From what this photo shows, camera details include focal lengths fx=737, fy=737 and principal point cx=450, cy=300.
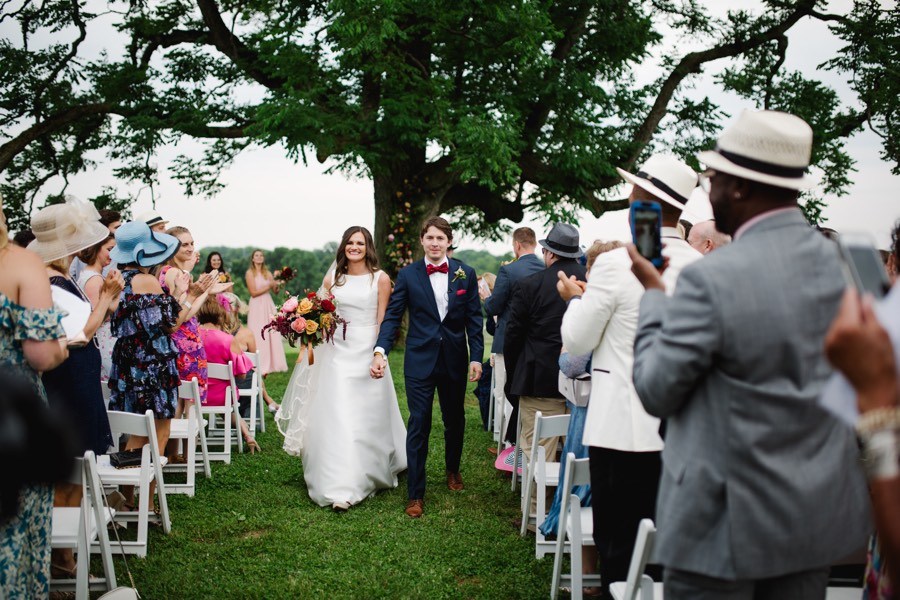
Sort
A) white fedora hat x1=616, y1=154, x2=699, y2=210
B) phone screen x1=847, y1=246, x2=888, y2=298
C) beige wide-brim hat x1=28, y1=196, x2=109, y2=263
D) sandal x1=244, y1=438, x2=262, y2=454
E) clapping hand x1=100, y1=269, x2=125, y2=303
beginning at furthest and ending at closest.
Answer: sandal x1=244, y1=438, x2=262, y2=454 → clapping hand x1=100, y1=269, x2=125, y2=303 → beige wide-brim hat x1=28, y1=196, x2=109, y2=263 → white fedora hat x1=616, y1=154, x2=699, y2=210 → phone screen x1=847, y1=246, x2=888, y2=298

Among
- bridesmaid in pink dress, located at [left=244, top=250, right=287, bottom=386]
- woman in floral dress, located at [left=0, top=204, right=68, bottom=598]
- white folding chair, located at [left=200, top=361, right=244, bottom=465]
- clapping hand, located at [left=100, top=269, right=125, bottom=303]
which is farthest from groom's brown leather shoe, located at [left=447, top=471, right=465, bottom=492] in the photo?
bridesmaid in pink dress, located at [left=244, top=250, right=287, bottom=386]

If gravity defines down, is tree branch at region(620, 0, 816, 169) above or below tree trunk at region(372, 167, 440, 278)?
above

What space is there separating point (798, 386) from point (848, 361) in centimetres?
70

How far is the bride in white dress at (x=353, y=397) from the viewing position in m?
Answer: 6.60

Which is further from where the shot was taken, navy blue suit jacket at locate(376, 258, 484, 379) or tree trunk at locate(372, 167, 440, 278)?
tree trunk at locate(372, 167, 440, 278)

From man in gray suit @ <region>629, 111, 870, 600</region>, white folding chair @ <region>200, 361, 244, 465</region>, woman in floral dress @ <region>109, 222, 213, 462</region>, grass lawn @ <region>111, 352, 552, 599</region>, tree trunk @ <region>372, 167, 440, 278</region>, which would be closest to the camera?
man in gray suit @ <region>629, 111, 870, 600</region>

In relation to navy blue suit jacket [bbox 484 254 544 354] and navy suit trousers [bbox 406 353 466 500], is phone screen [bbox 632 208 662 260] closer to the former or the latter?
navy suit trousers [bbox 406 353 466 500]

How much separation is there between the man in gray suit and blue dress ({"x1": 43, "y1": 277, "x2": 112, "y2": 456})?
144 inches

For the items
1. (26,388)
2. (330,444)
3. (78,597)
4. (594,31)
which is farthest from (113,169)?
(26,388)

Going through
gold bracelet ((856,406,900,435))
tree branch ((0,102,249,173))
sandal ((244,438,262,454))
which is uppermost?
tree branch ((0,102,249,173))

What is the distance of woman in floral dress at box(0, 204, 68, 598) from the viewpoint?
3133mm

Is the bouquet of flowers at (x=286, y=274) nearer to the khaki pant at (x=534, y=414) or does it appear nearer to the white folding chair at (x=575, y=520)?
the khaki pant at (x=534, y=414)

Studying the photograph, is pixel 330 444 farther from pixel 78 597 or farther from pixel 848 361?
pixel 848 361

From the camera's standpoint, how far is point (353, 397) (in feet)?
22.1
